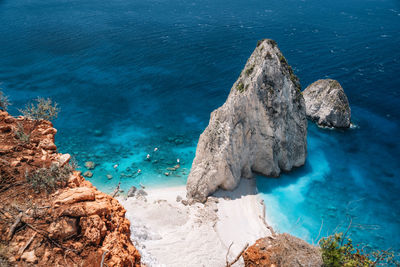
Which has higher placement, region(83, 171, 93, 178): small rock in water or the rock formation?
the rock formation

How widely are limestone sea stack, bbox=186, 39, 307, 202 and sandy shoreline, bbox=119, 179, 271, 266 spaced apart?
4.90 ft

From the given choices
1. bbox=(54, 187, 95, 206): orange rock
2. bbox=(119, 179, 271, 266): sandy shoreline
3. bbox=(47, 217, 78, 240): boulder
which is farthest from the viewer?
bbox=(119, 179, 271, 266): sandy shoreline

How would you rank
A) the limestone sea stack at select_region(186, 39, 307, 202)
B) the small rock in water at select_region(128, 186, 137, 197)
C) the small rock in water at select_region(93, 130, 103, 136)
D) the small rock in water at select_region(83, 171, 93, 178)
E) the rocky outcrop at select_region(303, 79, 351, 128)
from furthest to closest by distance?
1. the rocky outcrop at select_region(303, 79, 351, 128)
2. the small rock in water at select_region(93, 130, 103, 136)
3. the small rock in water at select_region(83, 171, 93, 178)
4. the small rock in water at select_region(128, 186, 137, 197)
5. the limestone sea stack at select_region(186, 39, 307, 202)

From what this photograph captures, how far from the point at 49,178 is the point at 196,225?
14711 millimetres

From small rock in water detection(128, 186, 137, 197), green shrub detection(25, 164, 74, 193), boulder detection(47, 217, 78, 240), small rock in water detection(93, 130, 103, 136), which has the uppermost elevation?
green shrub detection(25, 164, 74, 193)

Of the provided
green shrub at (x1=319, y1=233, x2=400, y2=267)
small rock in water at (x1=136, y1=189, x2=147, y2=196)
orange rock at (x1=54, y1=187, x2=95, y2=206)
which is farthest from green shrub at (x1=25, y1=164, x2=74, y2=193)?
small rock in water at (x1=136, y1=189, x2=147, y2=196)

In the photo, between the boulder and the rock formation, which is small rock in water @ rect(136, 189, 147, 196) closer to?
the rock formation

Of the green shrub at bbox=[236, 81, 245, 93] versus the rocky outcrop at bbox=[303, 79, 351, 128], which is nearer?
the green shrub at bbox=[236, 81, 245, 93]

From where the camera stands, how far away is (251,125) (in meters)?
25.2

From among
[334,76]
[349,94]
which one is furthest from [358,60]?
[349,94]

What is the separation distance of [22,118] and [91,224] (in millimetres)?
6965

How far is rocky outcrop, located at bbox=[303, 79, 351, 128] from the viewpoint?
121ft

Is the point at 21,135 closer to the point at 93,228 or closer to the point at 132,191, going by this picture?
the point at 93,228

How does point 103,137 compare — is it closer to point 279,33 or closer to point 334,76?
point 334,76
